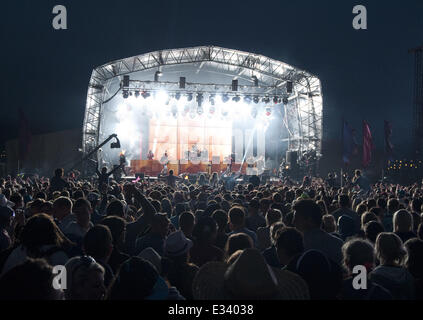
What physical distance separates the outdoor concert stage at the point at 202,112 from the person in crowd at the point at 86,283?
20068mm

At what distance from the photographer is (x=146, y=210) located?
469 centimetres

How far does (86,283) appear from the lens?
2.42 m

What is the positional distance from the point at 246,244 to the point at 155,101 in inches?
957

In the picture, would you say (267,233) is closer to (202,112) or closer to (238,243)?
(238,243)

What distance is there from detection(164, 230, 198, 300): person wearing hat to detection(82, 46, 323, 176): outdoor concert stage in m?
19.2

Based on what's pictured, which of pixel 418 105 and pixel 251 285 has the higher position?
pixel 418 105

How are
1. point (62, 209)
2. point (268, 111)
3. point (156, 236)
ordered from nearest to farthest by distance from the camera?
point (156, 236) → point (62, 209) → point (268, 111)

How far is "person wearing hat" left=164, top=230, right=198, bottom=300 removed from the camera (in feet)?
10.5

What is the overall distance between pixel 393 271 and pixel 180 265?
175cm

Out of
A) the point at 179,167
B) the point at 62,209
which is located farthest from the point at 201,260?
the point at 179,167

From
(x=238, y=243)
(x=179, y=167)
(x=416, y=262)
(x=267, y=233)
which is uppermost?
(x=179, y=167)

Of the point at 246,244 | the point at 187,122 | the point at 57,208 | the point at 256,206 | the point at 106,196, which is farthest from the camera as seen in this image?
the point at 187,122

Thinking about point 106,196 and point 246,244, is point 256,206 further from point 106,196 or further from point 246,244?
point 106,196

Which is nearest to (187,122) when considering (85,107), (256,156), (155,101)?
(155,101)
